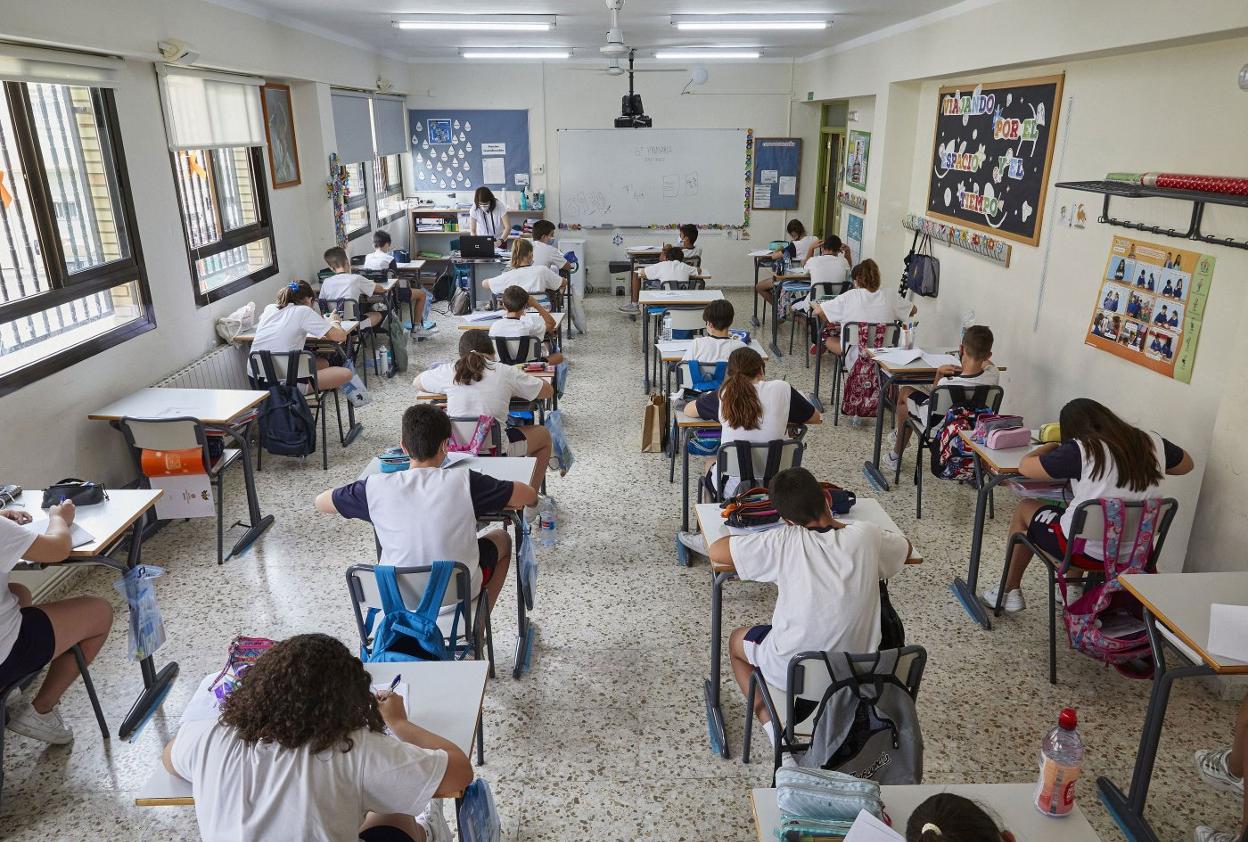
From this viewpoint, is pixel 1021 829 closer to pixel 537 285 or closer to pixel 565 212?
pixel 537 285

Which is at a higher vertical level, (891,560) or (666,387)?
(891,560)

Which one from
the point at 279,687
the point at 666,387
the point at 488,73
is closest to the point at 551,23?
the point at 666,387

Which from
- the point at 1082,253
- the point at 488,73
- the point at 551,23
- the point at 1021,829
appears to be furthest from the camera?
the point at 488,73

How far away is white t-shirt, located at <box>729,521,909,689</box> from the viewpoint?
91.2 inches

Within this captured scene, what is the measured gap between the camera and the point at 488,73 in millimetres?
11031

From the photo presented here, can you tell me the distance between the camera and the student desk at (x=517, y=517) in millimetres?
3398

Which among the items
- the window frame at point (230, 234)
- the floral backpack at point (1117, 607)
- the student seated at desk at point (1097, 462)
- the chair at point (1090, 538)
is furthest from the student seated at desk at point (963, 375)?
the window frame at point (230, 234)

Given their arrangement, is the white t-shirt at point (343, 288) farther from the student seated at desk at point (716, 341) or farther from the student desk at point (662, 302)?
the student seated at desk at point (716, 341)

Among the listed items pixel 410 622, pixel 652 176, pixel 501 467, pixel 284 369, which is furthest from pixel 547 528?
pixel 652 176

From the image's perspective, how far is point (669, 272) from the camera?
311 inches

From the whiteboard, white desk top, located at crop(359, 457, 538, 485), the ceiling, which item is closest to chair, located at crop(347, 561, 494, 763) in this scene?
white desk top, located at crop(359, 457, 538, 485)

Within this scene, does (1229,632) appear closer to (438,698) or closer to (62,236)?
(438,698)

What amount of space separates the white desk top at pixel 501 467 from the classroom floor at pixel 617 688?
742 millimetres

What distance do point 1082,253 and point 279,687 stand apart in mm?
5057
